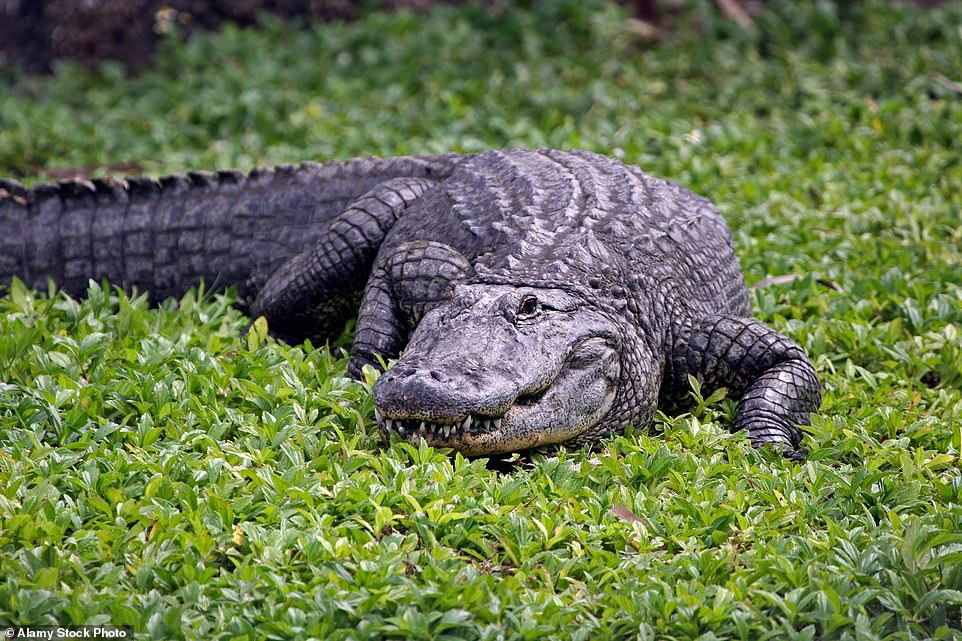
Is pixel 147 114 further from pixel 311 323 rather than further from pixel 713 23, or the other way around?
pixel 713 23

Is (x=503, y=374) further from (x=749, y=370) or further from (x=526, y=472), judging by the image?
(x=749, y=370)

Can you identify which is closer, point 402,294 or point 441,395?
point 441,395

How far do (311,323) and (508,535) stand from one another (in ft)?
6.90

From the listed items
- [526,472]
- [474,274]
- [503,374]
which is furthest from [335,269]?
[526,472]

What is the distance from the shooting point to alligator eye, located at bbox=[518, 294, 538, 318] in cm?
414

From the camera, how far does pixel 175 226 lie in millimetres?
5641

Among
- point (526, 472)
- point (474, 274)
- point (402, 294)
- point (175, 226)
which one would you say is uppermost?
point (474, 274)

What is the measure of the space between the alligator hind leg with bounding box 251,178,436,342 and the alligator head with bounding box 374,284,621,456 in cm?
97

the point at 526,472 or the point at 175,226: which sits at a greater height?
the point at 175,226

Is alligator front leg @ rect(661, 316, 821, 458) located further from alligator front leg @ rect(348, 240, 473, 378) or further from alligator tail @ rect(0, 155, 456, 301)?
alligator tail @ rect(0, 155, 456, 301)

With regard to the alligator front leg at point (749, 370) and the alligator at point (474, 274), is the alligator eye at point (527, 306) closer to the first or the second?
the alligator at point (474, 274)

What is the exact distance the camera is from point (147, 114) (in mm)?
8344

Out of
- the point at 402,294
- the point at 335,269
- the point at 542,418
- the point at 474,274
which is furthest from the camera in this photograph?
the point at 335,269

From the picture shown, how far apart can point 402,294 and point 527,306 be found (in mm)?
778
